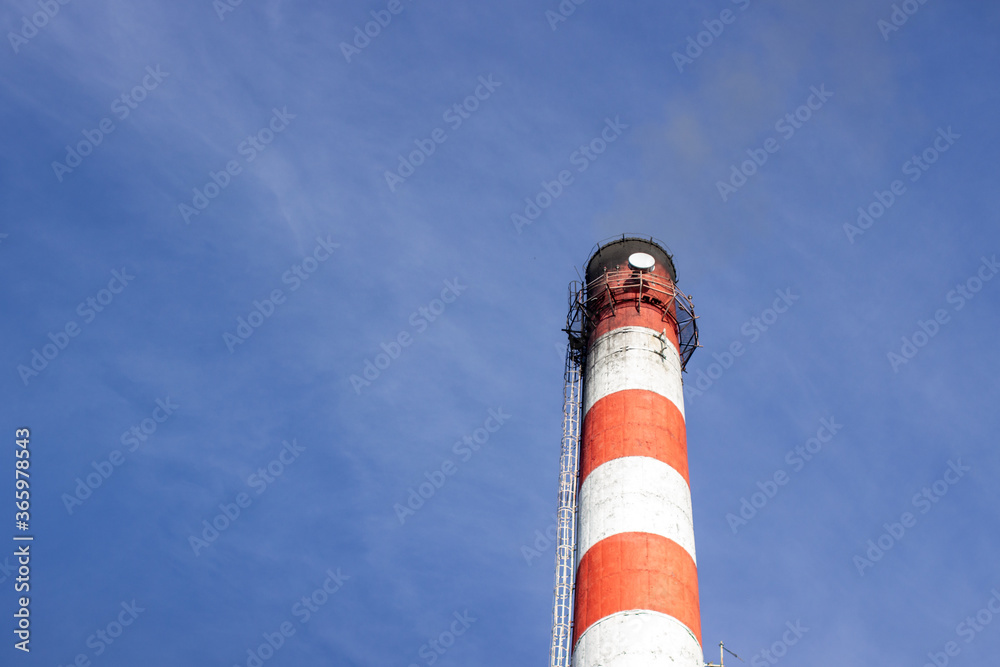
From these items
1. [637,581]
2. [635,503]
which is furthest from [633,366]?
[637,581]

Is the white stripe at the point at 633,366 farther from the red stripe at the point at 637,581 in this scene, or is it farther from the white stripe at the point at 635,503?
the red stripe at the point at 637,581

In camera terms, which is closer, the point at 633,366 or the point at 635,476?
the point at 635,476

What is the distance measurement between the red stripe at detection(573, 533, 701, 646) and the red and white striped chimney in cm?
3

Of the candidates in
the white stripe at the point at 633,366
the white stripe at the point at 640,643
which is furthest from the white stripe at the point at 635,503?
the white stripe at the point at 633,366

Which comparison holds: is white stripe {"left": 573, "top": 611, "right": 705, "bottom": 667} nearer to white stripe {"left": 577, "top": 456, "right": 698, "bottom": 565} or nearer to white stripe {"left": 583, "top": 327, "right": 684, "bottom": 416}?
white stripe {"left": 577, "top": 456, "right": 698, "bottom": 565}

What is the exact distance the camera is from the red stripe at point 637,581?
28438mm

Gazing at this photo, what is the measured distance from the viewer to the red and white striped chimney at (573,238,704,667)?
92.2 feet

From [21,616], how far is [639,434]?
2340cm

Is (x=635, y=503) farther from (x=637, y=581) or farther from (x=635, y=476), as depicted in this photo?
(x=637, y=581)

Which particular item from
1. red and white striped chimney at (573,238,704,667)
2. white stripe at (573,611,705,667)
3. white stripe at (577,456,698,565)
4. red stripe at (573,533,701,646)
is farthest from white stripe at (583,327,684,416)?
white stripe at (573,611,705,667)

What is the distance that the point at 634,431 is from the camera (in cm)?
3203

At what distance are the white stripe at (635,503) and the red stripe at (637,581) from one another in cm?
38

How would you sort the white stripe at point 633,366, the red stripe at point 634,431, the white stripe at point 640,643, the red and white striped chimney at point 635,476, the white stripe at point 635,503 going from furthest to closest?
the white stripe at point 633,366, the red stripe at point 634,431, the white stripe at point 635,503, the red and white striped chimney at point 635,476, the white stripe at point 640,643

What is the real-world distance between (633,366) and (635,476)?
441cm
